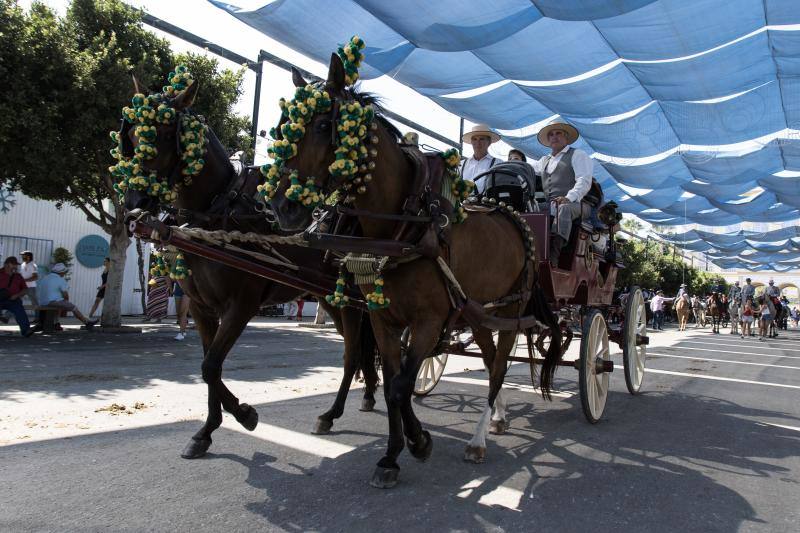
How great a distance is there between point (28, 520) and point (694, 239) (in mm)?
33717

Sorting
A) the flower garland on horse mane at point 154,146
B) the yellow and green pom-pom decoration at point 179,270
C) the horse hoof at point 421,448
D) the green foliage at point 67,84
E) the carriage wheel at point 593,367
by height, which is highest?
the green foliage at point 67,84

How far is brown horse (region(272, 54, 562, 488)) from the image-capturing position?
9.68ft

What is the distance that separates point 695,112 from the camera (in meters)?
11.8

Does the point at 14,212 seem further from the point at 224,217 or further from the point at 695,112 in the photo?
the point at 695,112

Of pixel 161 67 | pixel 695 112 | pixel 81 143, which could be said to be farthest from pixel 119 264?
pixel 695 112

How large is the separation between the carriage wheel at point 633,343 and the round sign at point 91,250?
15448 mm

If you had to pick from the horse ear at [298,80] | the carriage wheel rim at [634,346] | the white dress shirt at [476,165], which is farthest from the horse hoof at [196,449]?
the carriage wheel rim at [634,346]

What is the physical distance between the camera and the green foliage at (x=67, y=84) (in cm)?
931

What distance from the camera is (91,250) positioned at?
16.9 m

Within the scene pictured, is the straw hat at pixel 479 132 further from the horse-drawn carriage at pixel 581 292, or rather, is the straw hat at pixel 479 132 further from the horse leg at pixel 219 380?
the horse leg at pixel 219 380

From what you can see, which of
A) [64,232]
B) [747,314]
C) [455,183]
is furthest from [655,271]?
[455,183]

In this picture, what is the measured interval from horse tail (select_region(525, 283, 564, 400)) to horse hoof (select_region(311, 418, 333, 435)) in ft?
6.45

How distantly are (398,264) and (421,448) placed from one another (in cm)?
123

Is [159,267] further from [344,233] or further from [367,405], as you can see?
[367,405]
